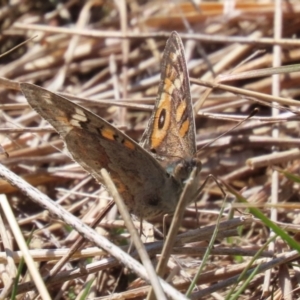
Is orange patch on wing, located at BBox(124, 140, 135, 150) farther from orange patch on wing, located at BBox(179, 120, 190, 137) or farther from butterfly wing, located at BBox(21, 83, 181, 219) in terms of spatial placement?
orange patch on wing, located at BBox(179, 120, 190, 137)

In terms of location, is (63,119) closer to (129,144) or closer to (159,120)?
(129,144)

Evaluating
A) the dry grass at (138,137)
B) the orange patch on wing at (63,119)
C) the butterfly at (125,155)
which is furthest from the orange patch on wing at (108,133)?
the dry grass at (138,137)

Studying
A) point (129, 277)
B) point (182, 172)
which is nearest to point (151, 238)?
point (129, 277)

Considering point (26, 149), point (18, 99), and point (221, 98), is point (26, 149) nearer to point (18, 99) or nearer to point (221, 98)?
point (18, 99)

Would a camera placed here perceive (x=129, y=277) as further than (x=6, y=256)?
Yes

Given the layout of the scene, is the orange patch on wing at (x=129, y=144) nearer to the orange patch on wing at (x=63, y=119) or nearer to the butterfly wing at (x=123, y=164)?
the butterfly wing at (x=123, y=164)

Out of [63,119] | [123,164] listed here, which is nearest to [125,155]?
[123,164]
